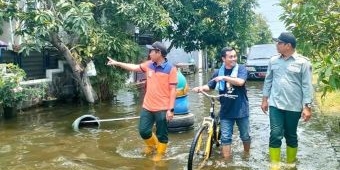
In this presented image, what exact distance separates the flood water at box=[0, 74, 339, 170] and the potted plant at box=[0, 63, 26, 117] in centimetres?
47

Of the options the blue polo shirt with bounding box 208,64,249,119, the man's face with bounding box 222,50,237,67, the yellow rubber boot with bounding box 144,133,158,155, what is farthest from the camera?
the yellow rubber boot with bounding box 144,133,158,155

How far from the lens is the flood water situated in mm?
6613

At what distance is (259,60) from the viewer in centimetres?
2112

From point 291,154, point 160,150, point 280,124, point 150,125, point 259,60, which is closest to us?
point 280,124

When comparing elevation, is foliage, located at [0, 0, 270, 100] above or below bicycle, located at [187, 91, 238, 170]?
above

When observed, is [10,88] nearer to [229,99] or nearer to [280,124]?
[229,99]

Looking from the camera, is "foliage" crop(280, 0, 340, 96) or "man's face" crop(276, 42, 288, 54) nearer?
"man's face" crop(276, 42, 288, 54)

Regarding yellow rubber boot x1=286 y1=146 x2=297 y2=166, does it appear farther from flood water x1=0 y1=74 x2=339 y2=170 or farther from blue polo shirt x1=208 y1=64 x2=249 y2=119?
blue polo shirt x1=208 y1=64 x2=249 y2=119

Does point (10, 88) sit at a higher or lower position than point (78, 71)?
lower

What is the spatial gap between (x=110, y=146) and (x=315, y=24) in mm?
4397

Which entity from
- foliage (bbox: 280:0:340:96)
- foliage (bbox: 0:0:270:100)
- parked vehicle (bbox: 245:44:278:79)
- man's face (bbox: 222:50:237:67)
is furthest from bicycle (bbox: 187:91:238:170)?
parked vehicle (bbox: 245:44:278:79)

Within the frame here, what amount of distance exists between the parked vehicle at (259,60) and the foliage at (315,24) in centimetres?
1161

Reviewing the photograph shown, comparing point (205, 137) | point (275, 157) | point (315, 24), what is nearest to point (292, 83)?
point (275, 157)

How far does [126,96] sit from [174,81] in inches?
391
